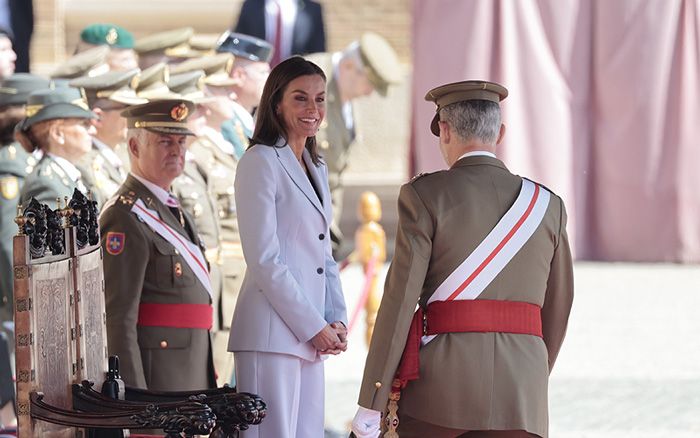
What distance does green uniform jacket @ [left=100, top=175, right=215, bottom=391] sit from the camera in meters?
4.51

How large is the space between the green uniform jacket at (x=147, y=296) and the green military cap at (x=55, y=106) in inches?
35.2

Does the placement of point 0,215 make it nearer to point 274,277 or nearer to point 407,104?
point 274,277

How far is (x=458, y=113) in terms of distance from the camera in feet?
12.9

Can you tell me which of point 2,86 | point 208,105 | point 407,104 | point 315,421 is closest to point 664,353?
point 208,105

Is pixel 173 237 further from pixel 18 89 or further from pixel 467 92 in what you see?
pixel 18 89

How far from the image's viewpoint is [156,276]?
15.1 ft

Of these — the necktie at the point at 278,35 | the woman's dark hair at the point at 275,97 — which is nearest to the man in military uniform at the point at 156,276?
the woman's dark hair at the point at 275,97

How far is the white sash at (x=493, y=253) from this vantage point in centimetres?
384

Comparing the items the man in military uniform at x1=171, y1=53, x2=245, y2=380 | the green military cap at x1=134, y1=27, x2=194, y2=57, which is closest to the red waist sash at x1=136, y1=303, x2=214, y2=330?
the man in military uniform at x1=171, y1=53, x2=245, y2=380

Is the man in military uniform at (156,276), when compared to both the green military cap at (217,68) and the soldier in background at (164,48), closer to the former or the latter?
the green military cap at (217,68)

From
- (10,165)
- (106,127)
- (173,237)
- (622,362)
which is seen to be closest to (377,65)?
(622,362)

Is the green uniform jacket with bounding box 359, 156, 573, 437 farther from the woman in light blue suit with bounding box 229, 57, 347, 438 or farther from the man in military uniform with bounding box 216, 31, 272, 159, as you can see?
the man in military uniform with bounding box 216, 31, 272, 159

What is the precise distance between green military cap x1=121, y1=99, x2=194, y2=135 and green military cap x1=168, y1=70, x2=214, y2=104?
1.75 metres

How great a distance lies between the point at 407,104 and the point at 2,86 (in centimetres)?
941
